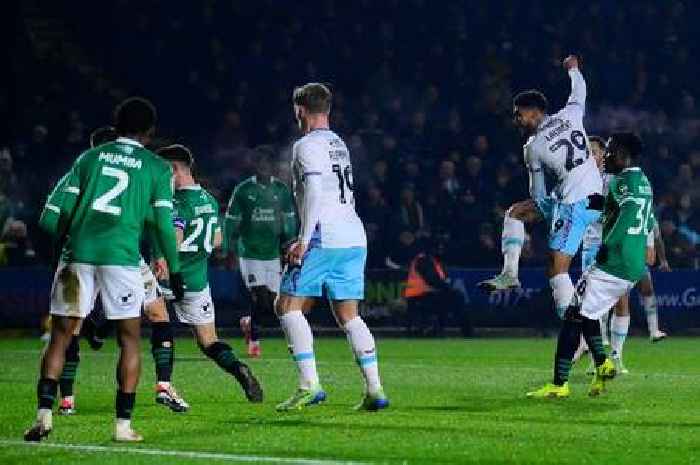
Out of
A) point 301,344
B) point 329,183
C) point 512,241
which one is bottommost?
point 301,344

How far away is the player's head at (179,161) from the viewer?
1423 centimetres

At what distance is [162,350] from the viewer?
45.8 feet

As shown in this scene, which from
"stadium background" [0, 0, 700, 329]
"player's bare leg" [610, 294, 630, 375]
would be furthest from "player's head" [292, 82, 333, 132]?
"stadium background" [0, 0, 700, 329]

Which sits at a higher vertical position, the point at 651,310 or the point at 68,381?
the point at 651,310

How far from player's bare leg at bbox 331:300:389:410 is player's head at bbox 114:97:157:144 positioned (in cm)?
288

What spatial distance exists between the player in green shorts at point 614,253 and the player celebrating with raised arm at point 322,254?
79.0 inches

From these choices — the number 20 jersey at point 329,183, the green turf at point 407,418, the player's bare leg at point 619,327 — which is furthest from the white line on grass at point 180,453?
the player's bare leg at point 619,327

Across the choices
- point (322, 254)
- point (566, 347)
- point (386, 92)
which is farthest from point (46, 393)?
point (386, 92)

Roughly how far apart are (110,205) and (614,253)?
536 cm

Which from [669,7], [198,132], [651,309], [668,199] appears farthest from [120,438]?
[669,7]

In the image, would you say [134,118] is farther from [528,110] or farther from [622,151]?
[528,110]

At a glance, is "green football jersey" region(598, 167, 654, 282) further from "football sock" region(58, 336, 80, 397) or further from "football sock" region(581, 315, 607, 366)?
"football sock" region(58, 336, 80, 397)

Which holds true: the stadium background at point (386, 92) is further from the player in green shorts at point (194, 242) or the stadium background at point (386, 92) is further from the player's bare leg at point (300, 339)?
the player's bare leg at point (300, 339)

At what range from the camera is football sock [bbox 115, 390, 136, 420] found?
428 inches
